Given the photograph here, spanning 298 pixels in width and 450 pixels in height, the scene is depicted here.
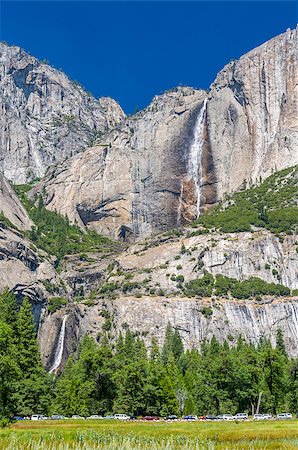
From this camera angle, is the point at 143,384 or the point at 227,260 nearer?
the point at 143,384

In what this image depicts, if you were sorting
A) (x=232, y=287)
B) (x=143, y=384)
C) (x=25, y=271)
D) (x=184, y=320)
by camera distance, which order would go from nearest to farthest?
(x=143, y=384) → (x=184, y=320) → (x=232, y=287) → (x=25, y=271)

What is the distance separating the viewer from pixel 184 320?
480ft

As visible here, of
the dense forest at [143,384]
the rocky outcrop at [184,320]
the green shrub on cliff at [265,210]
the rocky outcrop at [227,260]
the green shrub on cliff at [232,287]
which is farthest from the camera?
the green shrub on cliff at [265,210]

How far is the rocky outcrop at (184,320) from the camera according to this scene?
14262cm

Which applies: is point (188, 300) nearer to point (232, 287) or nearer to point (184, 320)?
point (184, 320)

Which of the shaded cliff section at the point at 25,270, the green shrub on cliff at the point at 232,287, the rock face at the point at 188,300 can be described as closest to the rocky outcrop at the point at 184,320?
the rock face at the point at 188,300

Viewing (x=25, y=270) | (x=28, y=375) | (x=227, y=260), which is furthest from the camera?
(x=25, y=270)

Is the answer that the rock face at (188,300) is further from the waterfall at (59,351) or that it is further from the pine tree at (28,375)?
the pine tree at (28,375)

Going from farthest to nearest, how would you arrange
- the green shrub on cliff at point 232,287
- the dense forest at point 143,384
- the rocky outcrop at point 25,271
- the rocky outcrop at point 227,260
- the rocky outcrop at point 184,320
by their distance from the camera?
the rocky outcrop at point 25,271 → the rocky outcrop at point 227,260 → the green shrub on cliff at point 232,287 → the rocky outcrop at point 184,320 → the dense forest at point 143,384

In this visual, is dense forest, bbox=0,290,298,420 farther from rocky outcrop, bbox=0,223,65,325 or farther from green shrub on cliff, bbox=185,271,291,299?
rocky outcrop, bbox=0,223,65,325

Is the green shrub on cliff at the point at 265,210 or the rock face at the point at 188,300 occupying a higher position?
the green shrub on cliff at the point at 265,210

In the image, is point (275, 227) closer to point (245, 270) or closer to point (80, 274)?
point (245, 270)

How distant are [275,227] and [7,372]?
116742 mm

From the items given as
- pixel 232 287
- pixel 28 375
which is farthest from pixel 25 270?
pixel 28 375
